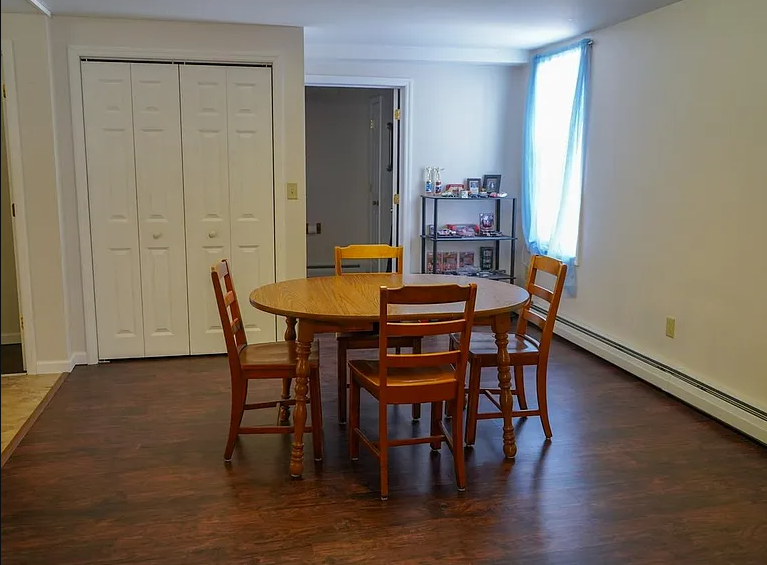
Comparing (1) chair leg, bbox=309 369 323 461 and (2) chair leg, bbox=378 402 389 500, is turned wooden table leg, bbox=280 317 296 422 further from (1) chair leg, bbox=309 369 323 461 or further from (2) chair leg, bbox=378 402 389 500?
(2) chair leg, bbox=378 402 389 500

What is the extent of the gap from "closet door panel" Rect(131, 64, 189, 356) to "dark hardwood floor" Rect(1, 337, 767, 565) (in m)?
0.92

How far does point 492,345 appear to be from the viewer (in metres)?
3.28

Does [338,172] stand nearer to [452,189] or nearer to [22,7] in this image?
[452,189]

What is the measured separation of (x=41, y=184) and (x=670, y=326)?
3.87 metres

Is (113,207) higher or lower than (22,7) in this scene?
lower

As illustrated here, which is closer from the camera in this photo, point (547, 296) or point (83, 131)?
point (547, 296)

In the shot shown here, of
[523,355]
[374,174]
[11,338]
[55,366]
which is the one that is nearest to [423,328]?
[523,355]

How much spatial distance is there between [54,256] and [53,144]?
689 millimetres

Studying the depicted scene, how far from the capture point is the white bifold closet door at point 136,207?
172 inches

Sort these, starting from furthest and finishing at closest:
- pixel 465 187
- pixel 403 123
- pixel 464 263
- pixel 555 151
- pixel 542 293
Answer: pixel 464 263 < pixel 465 187 < pixel 403 123 < pixel 555 151 < pixel 542 293

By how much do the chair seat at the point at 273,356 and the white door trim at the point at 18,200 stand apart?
1.92 m

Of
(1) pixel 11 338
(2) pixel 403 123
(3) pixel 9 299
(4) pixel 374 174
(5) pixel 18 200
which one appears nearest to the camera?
(5) pixel 18 200

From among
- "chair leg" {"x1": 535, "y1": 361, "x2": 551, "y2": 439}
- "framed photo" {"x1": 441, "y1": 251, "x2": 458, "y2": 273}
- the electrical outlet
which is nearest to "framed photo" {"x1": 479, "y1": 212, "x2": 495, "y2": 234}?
"framed photo" {"x1": 441, "y1": 251, "x2": 458, "y2": 273}

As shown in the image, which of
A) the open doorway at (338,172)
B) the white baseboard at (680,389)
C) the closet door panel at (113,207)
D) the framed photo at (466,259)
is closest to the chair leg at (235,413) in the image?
the closet door panel at (113,207)
